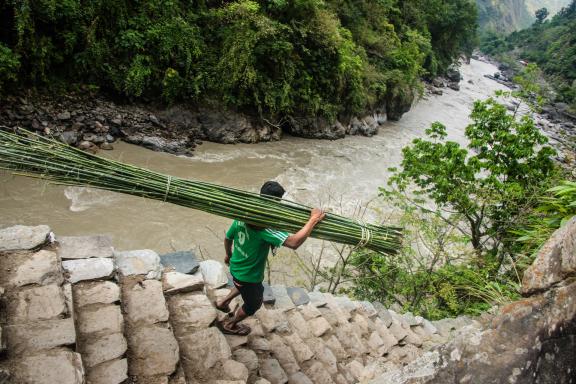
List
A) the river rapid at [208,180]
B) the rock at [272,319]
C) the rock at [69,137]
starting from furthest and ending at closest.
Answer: the rock at [69,137] → the river rapid at [208,180] → the rock at [272,319]

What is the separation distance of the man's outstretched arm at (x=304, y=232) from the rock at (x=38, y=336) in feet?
4.15

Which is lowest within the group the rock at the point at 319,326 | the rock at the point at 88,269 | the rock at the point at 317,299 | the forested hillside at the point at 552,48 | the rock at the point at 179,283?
the rock at the point at 317,299

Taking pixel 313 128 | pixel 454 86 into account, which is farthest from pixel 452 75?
pixel 313 128

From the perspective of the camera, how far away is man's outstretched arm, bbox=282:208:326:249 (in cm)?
232

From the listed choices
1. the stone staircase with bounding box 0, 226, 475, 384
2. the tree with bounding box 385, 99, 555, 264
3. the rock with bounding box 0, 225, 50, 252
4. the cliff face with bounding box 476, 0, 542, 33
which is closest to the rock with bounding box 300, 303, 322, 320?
the stone staircase with bounding box 0, 226, 475, 384

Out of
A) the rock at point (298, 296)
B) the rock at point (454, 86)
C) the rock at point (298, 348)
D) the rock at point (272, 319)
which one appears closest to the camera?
the rock at point (298, 348)

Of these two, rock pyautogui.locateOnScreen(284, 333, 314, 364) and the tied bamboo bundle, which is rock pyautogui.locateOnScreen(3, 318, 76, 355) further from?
rock pyautogui.locateOnScreen(284, 333, 314, 364)

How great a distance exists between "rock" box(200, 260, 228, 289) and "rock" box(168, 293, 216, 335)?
0.46 m

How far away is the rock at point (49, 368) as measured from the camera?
63.5 inches

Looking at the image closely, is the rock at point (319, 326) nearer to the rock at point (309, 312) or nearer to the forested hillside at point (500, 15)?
the rock at point (309, 312)

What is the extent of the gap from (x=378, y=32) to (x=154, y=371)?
57.4 ft

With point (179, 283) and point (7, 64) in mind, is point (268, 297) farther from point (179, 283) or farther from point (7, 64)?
point (7, 64)

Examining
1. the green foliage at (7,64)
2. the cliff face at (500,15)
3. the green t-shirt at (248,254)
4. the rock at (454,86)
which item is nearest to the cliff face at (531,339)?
the green t-shirt at (248,254)

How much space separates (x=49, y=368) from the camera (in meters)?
1.66
